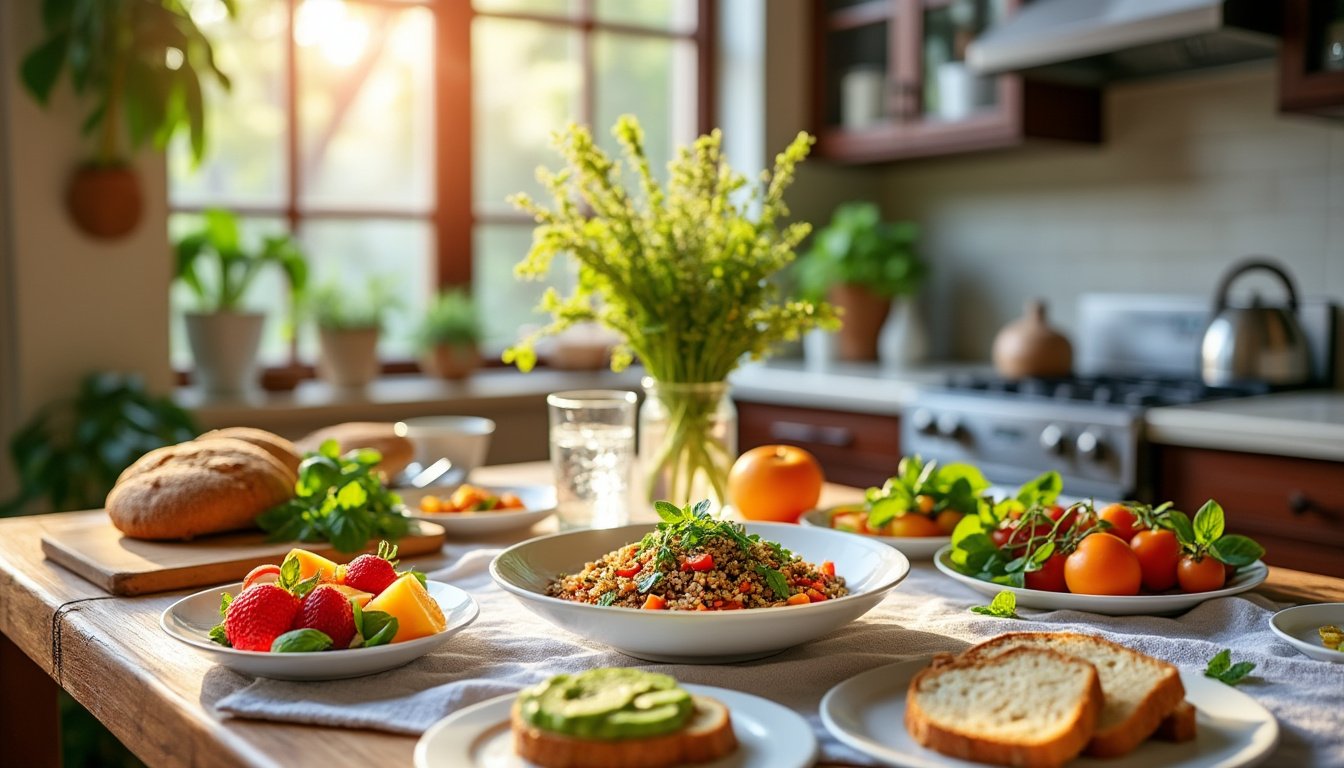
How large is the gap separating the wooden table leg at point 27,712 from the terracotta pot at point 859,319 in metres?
2.58

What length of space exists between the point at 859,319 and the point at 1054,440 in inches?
47.1

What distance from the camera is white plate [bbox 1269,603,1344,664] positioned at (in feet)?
3.32

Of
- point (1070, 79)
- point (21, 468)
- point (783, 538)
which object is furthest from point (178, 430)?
point (1070, 79)

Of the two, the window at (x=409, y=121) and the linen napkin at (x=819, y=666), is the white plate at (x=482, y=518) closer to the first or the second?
the linen napkin at (x=819, y=666)

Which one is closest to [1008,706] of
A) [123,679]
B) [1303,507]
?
[123,679]

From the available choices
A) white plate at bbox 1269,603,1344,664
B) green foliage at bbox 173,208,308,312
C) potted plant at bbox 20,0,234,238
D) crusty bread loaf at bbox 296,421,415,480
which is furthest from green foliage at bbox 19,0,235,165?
white plate at bbox 1269,603,1344,664

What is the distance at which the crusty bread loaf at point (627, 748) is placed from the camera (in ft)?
2.46

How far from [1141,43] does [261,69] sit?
2211mm

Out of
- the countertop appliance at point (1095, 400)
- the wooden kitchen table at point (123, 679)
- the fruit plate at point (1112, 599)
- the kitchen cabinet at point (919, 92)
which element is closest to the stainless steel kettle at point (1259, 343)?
the countertop appliance at point (1095, 400)

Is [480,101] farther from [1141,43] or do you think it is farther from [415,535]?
[415,535]

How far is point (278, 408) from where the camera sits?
9.77ft

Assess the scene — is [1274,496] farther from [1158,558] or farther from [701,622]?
[701,622]

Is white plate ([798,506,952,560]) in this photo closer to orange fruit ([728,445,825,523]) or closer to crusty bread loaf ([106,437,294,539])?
orange fruit ([728,445,825,523])

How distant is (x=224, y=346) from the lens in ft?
9.87
